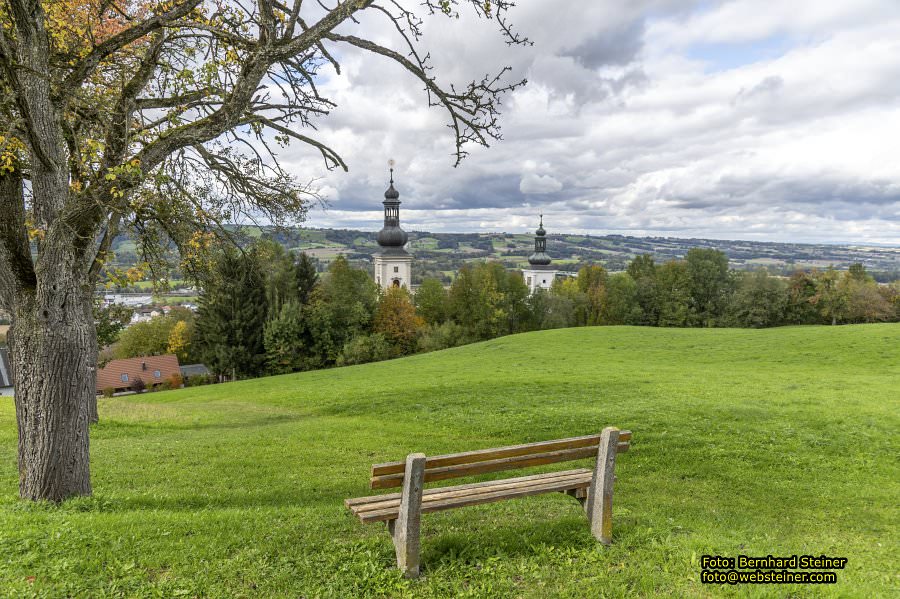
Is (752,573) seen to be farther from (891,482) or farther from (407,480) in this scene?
(891,482)

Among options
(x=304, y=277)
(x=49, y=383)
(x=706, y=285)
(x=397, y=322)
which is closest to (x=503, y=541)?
(x=49, y=383)

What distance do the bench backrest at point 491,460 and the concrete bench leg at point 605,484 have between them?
12 cm

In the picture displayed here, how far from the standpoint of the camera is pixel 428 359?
3244cm

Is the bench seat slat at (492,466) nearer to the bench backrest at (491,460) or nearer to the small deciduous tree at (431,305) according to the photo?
the bench backrest at (491,460)

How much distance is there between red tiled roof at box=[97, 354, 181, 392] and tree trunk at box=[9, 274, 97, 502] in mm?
47993

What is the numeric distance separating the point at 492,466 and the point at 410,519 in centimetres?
96

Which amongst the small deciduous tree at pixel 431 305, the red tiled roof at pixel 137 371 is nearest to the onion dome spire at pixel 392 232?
the small deciduous tree at pixel 431 305

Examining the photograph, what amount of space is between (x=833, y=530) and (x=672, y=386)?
10.3 meters

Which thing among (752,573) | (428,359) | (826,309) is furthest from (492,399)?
(826,309)

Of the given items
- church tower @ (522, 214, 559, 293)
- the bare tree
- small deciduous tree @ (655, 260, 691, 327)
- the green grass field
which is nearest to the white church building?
small deciduous tree @ (655, 260, 691, 327)

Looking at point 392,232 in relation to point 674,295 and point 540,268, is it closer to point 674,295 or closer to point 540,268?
point 540,268

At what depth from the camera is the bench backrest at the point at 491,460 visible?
4922 mm

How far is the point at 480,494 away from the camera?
5.42 m

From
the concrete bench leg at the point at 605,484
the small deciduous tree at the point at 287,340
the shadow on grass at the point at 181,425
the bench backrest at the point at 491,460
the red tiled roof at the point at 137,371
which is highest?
the bench backrest at the point at 491,460
